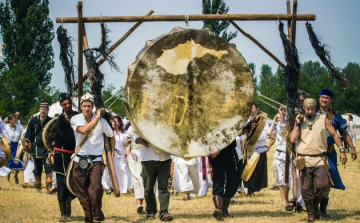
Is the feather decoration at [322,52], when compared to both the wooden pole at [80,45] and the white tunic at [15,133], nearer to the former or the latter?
the wooden pole at [80,45]

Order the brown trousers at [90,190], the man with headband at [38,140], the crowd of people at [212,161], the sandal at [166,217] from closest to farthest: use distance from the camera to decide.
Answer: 1. the brown trousers at [90,190]
2. the crowd of people at [212,161]
3. the sandal at [166,217]
4. the man with headband at [38,140]

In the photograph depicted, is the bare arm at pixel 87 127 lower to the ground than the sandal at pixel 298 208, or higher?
higher

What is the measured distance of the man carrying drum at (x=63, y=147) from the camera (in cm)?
1030

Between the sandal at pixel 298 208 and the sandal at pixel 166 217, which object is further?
the sandal at pixel 298 208

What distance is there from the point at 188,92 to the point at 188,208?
11.9 feet

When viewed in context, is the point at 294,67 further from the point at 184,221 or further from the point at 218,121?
the point at 184,221

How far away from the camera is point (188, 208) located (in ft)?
39.8

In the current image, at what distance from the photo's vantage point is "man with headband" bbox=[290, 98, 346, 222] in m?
10.0

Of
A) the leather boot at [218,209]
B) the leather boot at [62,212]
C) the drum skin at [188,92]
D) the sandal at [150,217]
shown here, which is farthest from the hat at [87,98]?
the leather boot at [218,209]

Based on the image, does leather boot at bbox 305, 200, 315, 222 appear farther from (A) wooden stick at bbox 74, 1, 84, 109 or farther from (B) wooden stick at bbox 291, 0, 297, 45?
(A) wooden stick at bbox 74, 1, 84, 109

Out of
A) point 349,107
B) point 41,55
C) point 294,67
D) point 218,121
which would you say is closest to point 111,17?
point 218,121

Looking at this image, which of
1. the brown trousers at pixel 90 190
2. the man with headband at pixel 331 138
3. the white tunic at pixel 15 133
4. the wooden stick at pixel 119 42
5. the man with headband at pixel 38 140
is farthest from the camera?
the white tunic at pixel 15 133

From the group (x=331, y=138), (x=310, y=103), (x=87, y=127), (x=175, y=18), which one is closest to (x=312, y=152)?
(x=331, y=138)

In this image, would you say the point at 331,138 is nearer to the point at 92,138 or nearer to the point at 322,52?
the point at 322,52
